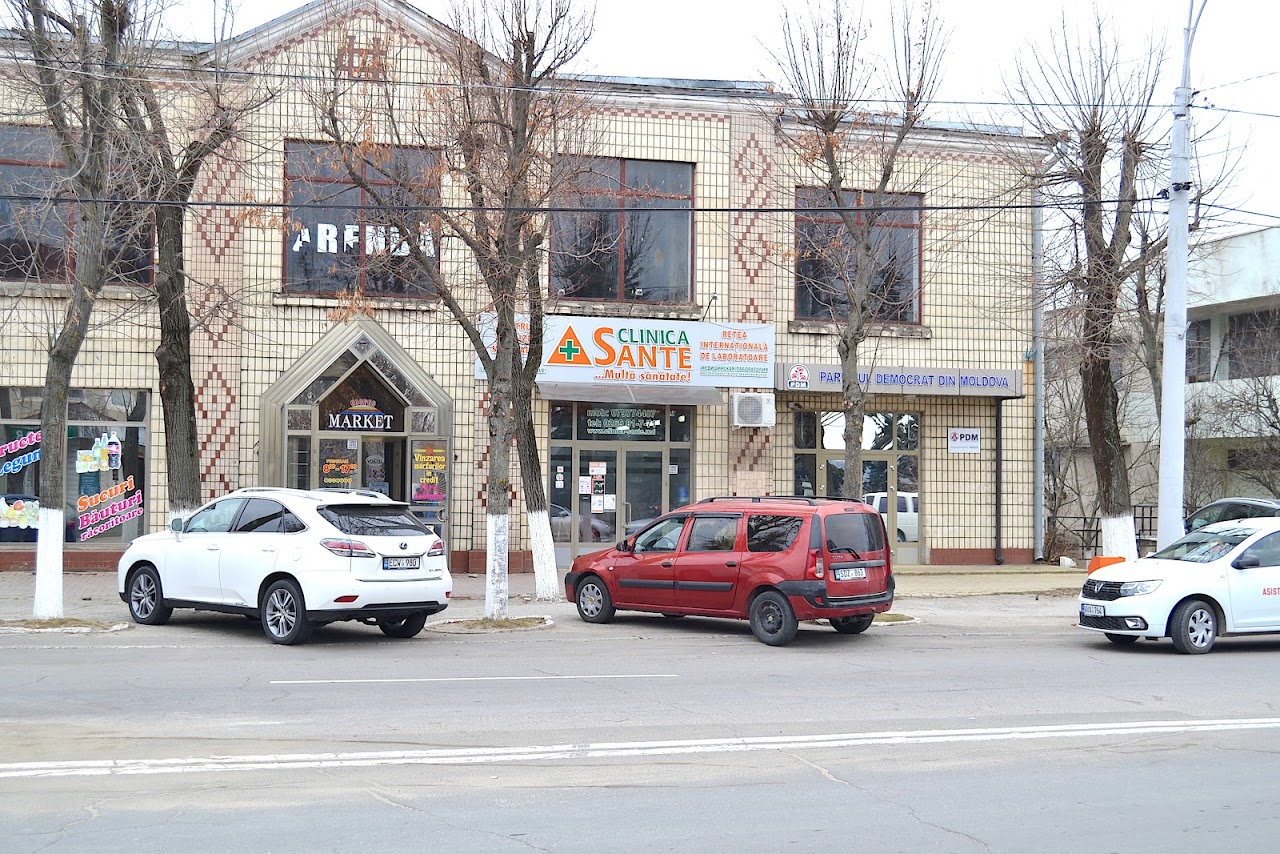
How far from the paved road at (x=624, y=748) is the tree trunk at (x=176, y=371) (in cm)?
398

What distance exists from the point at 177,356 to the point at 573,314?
7.65m

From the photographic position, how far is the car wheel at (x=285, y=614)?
45.6ft

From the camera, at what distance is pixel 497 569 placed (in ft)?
55.0

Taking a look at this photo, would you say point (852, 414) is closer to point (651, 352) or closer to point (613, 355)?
point (651, 352)

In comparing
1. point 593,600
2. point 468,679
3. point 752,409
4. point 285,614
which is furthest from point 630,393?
point 468,679

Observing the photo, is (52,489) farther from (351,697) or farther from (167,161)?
(351,697)

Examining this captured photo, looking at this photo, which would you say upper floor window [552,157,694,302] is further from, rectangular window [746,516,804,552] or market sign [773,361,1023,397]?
rectangular window [746,516,804,552]

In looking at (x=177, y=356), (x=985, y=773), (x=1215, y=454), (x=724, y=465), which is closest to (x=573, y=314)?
(x=724, y=465)

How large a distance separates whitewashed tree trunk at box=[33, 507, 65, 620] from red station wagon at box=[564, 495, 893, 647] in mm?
7052

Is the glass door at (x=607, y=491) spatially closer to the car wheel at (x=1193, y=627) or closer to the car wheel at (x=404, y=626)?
the car wheel at (x=404, y=626)

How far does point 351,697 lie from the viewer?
34.8ft

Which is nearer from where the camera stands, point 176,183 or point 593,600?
point 593,600

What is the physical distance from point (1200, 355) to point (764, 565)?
2755 cm

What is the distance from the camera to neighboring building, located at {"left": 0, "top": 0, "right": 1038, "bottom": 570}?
2161 centimetres
